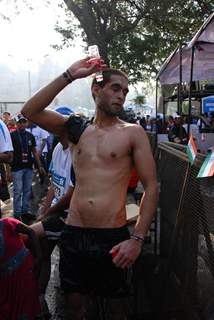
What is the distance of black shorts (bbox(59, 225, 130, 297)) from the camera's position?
2887mm

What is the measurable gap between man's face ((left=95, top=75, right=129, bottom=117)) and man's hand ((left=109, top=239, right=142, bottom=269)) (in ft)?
2.84

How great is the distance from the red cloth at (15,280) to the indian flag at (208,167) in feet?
3.38

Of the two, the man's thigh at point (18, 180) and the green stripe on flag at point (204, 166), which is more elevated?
the green stripe on flag at point (204, 166)

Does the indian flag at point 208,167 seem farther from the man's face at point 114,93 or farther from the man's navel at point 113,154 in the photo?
the man's face at point 114,93

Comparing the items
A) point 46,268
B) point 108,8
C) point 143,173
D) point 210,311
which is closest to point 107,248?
point 143,173

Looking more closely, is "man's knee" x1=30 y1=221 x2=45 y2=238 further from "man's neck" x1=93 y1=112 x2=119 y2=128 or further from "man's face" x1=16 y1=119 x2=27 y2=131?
"man's face" x1=16 y1=119 x2=27 y2=131

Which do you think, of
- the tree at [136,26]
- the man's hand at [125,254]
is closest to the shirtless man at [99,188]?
the man's hand at [125,254]

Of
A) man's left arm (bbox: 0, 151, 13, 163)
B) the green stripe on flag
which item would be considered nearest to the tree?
man's left arm (bbox: 0, 151, 13, 163)

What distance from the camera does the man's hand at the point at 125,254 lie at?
2555mm

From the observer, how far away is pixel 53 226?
3.53 m

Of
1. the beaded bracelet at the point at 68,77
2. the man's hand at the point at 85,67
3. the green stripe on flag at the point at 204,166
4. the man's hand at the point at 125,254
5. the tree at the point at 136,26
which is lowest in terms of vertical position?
Answer: the man's hand at the point at 125,254

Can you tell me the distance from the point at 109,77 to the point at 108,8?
1529 centimetres

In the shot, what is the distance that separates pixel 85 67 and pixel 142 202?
3.03 feet

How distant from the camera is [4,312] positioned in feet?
7.55
